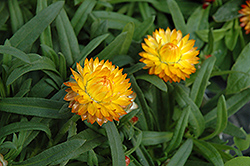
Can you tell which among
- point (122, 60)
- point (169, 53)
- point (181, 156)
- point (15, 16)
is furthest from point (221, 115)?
point (15, 16)

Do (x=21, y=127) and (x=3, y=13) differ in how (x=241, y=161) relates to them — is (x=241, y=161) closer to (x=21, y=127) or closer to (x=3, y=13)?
(x=21, y=127)

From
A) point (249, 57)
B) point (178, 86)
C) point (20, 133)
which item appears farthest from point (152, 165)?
point (249, 57)

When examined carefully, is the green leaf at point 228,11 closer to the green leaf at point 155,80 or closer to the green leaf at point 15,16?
the green leaf at point 155,80

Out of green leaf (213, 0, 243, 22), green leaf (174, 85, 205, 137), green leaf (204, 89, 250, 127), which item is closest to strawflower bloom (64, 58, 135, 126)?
green leaf (174, 85, 205, 137)

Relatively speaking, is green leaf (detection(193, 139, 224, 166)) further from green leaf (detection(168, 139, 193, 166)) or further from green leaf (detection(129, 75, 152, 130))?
green leaf (detection(129, 75, 152, 130))

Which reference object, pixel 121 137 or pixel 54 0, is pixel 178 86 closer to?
pixel 121 137

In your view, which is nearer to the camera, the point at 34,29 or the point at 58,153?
the point at 58,153
